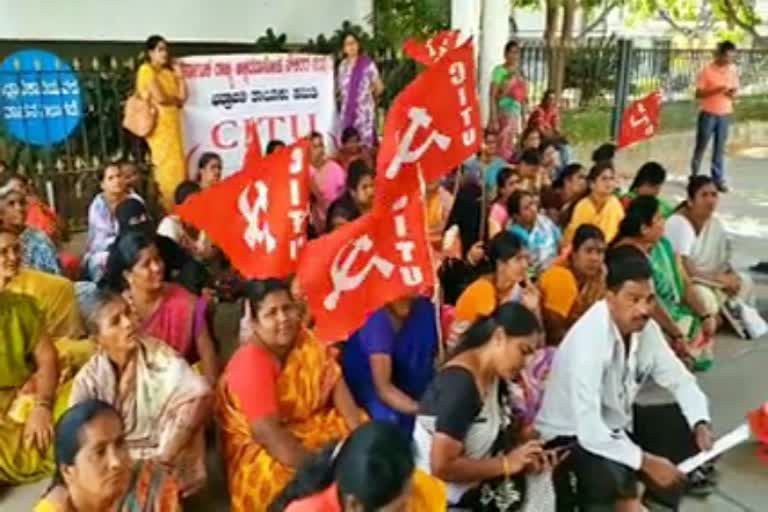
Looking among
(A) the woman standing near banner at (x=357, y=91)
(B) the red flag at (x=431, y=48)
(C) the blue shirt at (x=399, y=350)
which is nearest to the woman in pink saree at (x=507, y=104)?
(A) the woman standing near banner at (x=357, y=91)

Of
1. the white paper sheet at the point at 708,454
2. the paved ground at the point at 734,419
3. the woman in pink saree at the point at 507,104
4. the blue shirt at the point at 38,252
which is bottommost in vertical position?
the paved ground at the point at 734,419

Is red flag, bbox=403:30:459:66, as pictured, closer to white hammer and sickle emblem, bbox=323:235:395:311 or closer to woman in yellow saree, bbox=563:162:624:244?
woman in yellow saree, bbox=563:162:624:244

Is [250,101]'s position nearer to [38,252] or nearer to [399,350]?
[38,252]

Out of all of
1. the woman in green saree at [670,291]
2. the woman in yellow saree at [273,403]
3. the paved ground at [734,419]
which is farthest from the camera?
the woman in green saree at [670,291]

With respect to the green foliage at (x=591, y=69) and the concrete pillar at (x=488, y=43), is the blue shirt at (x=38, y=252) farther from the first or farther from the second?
the green foliage at (x=591, y=69)

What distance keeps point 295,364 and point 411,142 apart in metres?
0.84

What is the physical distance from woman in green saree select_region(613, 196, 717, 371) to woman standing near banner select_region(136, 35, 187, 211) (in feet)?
10.7

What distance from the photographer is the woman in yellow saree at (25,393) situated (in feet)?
10.5

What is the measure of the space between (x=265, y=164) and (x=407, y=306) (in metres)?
0.70

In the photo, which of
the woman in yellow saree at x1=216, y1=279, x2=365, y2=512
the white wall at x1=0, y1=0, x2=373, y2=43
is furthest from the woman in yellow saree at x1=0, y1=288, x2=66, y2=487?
the white wall at x1=0, y1=0, x2=373, y2=43

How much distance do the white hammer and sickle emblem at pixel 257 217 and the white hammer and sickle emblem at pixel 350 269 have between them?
337mm

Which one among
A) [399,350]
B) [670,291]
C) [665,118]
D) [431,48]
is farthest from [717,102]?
[399,350]

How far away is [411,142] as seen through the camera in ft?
10.5

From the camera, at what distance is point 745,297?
5.28 metres
